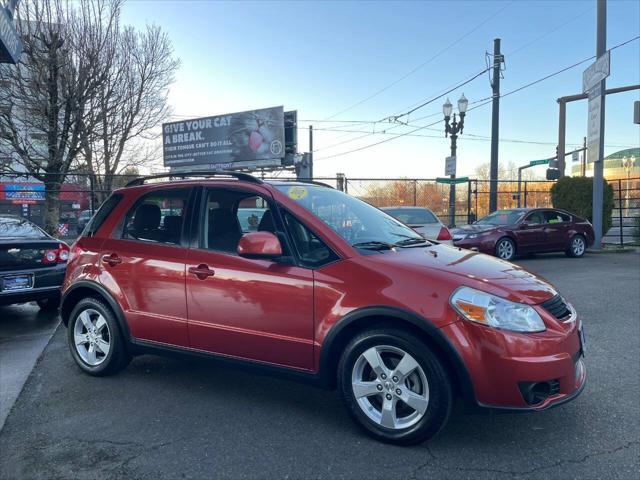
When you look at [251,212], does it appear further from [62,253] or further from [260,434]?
[62,253]

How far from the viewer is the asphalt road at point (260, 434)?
279 cm

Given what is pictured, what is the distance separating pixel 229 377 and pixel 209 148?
29149 mm

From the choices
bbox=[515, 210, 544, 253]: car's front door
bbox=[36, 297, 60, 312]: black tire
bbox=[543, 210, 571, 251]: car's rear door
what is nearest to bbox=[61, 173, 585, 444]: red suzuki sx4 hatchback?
bbox=[36, 297, 60, 312]: black tire

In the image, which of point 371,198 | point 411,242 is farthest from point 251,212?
point 371,198

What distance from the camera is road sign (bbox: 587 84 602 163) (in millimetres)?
14273

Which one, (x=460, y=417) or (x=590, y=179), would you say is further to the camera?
(x=590, y=179)

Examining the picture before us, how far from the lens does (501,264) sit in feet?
11.8

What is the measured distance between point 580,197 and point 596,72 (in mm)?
4100

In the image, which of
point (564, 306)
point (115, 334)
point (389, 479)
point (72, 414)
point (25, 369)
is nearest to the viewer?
point (389, 479)

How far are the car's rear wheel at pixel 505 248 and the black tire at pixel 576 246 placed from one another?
1.97 m

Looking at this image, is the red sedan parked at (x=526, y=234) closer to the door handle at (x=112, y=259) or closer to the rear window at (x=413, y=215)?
the rear window at (x=413, y=215)

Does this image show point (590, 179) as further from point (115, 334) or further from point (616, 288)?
point (115, 334)

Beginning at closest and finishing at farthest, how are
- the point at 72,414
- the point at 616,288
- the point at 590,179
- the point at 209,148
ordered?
the point at 72,414
the point at 616,288
the point at 590,179
the point at 209,148

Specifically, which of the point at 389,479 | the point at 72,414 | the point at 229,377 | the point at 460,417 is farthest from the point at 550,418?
the point at 72,414
